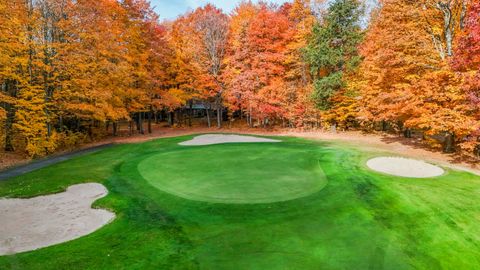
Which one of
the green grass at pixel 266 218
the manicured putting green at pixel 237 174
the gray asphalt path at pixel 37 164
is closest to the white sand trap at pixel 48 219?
the green grass at pixel 266 218

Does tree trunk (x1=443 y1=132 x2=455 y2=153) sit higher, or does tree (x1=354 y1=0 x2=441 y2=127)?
tree (x1=354 y1=0 x2=441 y2=127)

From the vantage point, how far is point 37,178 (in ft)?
36.5

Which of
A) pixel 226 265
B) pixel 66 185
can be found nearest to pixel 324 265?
pixel 226 265

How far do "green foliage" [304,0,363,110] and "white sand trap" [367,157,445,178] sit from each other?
1277 cm

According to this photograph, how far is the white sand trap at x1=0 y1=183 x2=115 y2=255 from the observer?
624 cm

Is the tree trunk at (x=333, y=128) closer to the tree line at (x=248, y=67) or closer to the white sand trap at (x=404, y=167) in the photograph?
the tree line at (x=248, y=67)

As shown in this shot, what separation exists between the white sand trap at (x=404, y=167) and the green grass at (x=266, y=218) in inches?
24.3

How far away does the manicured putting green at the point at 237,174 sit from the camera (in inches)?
348

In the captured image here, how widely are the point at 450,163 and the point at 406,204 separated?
7593 mm

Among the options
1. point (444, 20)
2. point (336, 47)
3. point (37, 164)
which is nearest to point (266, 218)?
point (37, 164)

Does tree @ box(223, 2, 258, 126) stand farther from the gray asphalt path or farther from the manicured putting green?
the gray asphalt path

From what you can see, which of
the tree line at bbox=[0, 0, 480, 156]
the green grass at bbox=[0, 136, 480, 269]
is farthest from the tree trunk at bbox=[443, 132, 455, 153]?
the green grass at bbox=[0, 136, 480, 269]

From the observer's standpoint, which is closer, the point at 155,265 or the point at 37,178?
the point at 155,265

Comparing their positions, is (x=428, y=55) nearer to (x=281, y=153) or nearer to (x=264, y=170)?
(x=281, y=153)
